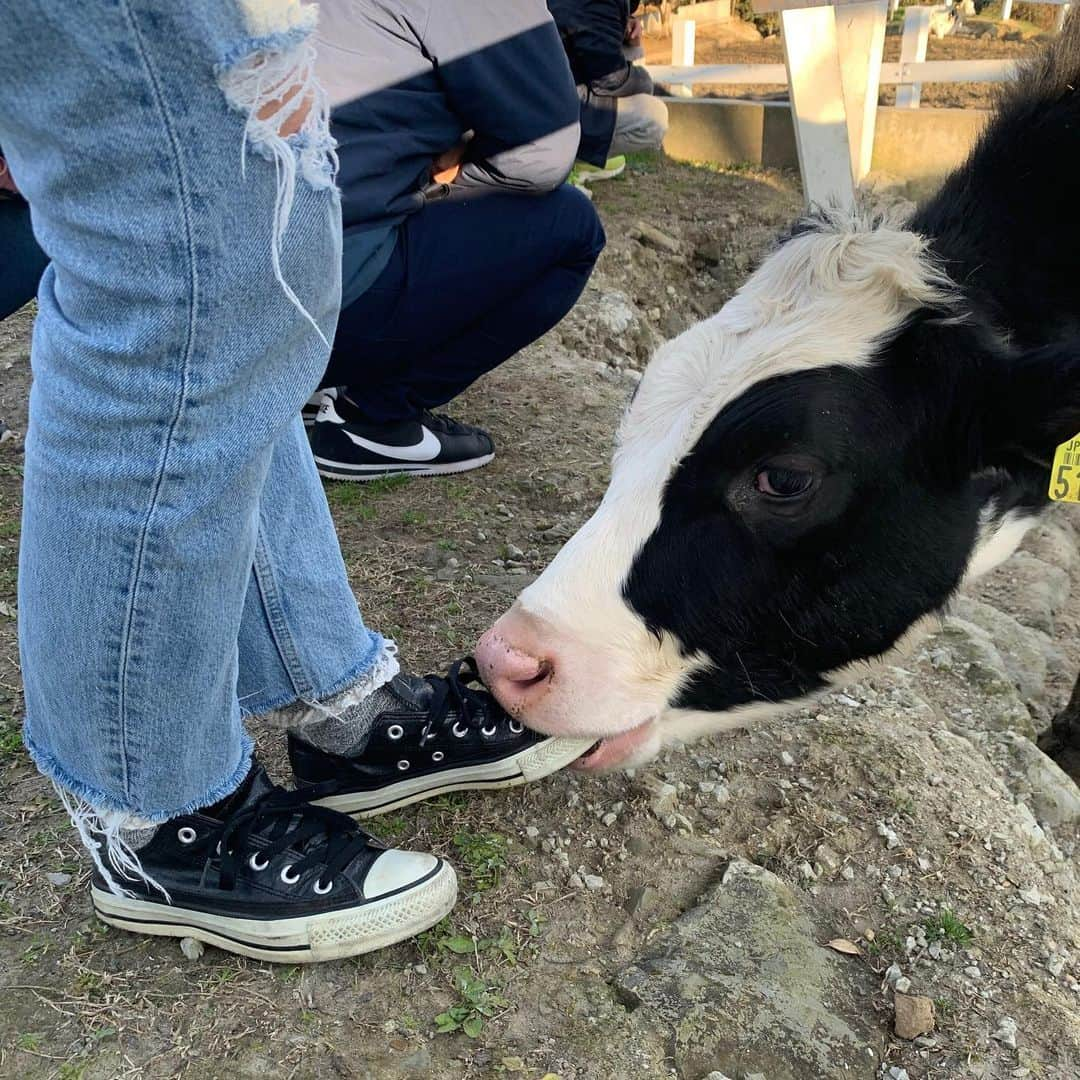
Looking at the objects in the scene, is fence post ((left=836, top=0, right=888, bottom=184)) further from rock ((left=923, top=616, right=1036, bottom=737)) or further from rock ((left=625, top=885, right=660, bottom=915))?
rock ((left=625, top=885, right=660, bottom=915))

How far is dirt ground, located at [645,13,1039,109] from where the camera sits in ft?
34.0

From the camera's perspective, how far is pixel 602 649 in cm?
197

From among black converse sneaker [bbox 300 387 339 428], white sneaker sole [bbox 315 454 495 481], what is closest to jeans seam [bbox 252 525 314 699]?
white sneaker sole [bbox 315 454 495 481]

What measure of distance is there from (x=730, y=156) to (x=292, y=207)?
9.27 meters

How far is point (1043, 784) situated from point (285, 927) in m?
2.19

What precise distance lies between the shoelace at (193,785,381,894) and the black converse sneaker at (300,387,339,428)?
2.28 metres

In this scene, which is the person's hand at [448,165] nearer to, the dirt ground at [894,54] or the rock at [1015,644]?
the rock at [1015,644]

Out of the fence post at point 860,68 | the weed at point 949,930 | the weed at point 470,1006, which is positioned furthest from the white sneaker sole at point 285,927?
the fence post at point 860,68

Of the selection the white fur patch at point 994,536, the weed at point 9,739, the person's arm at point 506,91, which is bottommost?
the weed at point 9,739

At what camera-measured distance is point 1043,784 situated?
297 centimetres

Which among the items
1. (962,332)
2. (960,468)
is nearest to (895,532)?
(960,468)

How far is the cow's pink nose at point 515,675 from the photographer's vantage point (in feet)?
6.28

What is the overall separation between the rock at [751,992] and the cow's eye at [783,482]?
775mm

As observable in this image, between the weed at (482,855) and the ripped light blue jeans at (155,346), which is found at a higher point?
the ripped light blue jeans at (155,346)
